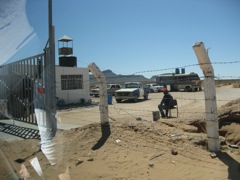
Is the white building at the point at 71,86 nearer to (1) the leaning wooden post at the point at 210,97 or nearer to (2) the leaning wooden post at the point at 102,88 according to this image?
(2) the leaning wooden post at the point at 102,88

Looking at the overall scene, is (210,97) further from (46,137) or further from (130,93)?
(130,93)

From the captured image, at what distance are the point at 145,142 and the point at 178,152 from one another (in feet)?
2.88

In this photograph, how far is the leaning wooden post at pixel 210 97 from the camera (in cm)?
521

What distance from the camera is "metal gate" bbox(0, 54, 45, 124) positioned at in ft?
34.9

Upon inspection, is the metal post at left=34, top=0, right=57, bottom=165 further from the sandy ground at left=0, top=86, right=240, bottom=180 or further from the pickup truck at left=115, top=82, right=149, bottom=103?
the pickup truck at left=115, top=82, right=149, bottom=103

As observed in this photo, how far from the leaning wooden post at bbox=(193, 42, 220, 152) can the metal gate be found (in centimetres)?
626

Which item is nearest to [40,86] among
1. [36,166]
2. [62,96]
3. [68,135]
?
[68,135]

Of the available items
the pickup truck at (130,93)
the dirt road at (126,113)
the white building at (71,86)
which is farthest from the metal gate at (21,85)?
the pickup truck at (130,93)

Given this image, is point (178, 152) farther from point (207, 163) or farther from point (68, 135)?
point (68, 135)

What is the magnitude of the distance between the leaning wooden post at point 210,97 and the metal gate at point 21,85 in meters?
6.26

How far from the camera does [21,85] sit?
484 inches

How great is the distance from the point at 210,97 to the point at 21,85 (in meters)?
9.17

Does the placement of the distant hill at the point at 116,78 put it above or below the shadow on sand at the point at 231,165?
above

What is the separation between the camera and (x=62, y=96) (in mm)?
23750
